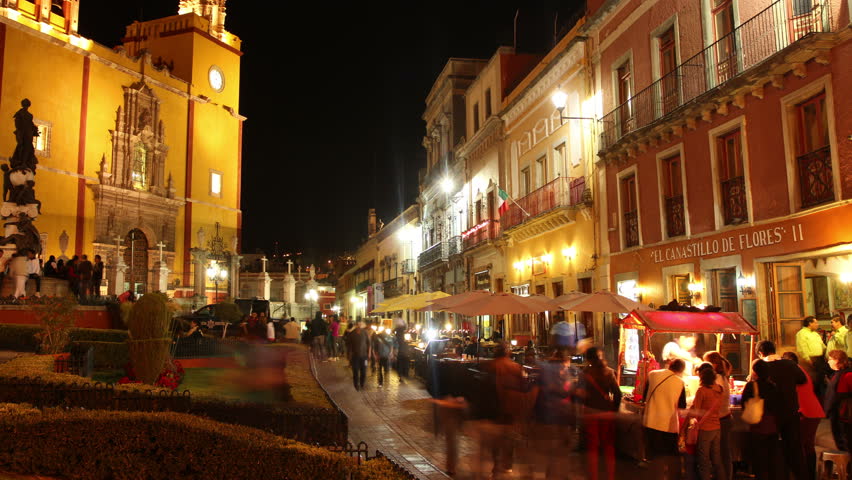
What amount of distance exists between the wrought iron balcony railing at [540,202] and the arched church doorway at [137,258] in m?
23.4

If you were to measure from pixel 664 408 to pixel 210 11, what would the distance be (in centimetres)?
4883

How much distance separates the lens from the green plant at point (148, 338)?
37.3 ft

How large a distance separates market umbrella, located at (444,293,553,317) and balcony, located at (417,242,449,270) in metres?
19.7

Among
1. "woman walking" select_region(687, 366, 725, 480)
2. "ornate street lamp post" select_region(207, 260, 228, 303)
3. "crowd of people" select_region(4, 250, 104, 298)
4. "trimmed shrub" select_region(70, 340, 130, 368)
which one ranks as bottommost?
"woman walking" select_region(687, 366, 725, 480)

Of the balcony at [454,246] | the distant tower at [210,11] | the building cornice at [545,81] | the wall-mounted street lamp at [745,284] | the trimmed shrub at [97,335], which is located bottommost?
the trimmed shrub at [97,335]

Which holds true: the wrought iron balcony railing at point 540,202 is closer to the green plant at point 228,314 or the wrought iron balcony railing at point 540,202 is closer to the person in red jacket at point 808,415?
the green plant at point 228,314

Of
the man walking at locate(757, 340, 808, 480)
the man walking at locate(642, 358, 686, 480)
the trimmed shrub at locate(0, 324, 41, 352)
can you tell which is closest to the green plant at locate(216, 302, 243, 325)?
the trimmed shrub at locate(0, 324, 41, 352)

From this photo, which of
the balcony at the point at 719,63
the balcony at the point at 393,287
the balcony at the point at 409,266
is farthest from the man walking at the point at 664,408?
the balcony at the point at 393,287

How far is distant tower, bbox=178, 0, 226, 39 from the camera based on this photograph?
158ft

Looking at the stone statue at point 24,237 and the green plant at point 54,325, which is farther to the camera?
the stone statue at point 24,237

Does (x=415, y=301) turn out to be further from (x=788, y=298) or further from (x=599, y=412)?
(x=599, y=412)

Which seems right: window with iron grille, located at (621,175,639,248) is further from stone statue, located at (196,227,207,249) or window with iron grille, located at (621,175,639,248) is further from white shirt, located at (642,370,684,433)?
stone statue, located at (196,227,207,249)

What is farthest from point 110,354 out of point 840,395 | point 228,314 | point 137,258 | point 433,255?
point 137,258

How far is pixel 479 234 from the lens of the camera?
29031 mm
